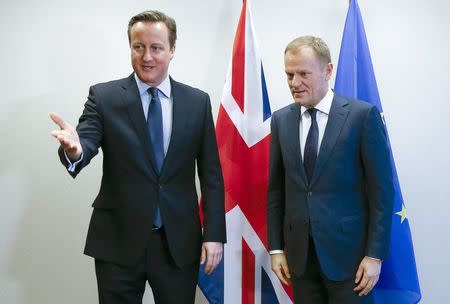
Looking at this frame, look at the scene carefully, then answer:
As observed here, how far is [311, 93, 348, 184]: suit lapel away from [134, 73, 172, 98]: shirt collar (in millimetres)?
600

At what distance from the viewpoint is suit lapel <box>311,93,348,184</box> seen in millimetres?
1599

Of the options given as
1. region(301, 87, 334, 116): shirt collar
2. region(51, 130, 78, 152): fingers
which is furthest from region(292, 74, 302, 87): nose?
region(51, 130, 78, 152): fingers

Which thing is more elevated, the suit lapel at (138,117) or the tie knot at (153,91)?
the tie knot at (153,91)

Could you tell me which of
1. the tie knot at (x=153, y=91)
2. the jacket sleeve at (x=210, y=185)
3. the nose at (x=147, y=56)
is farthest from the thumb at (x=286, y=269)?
the nose at (x=147, y=56)

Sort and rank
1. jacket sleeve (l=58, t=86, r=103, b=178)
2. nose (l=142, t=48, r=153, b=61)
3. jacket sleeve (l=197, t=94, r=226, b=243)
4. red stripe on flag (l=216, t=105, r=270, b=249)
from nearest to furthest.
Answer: jacket sleeve (l=58, t=86, r=103, b=178)
nose (l=142, t=48, r=153, b=61)
jacket sleeve (l=197, t=94, r=226, b=243)
red stripe on flag (l=216, t=105, r=270, b=249)

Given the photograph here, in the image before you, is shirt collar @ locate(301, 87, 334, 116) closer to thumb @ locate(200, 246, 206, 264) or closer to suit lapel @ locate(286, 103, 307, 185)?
suit lapel @ locate(286, 103, 307, 185)

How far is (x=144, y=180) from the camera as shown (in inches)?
62.1

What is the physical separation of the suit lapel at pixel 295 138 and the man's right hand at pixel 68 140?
0.76m

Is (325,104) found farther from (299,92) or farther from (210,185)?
(210,185)

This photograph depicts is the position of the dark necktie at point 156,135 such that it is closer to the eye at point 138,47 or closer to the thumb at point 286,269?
the eye at point 138,47

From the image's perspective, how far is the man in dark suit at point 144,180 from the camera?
5.16 ft

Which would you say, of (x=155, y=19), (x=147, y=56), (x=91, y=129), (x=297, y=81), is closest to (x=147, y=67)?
(x=147, y=56)

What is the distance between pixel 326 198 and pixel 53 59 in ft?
5.05

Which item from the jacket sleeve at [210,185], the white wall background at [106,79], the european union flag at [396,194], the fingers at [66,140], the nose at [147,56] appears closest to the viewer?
the fingers at [66,140]
